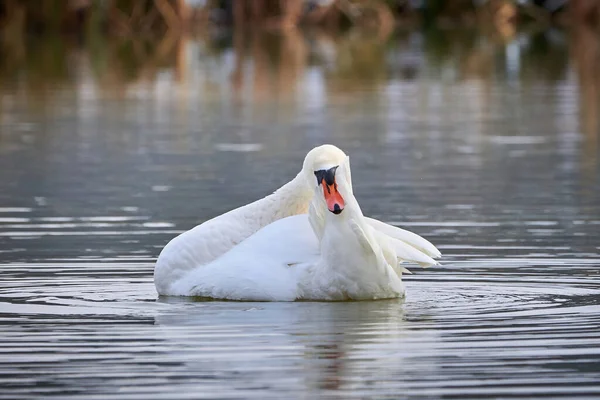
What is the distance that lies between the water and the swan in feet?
0.36

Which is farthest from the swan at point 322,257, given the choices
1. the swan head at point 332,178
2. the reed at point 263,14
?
the reed at point 263,14

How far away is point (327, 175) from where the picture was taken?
7.97 m

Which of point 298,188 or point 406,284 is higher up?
point 298,188

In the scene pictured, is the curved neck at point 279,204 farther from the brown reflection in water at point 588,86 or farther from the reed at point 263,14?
the reed at point 263,14

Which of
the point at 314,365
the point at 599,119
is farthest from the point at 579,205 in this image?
the point at 599,119

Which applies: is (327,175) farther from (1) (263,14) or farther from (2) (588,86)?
(1) (263,14)

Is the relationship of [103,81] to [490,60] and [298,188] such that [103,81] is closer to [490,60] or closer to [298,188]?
[490,60]

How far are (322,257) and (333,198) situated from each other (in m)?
0.29

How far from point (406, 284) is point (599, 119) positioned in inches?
467

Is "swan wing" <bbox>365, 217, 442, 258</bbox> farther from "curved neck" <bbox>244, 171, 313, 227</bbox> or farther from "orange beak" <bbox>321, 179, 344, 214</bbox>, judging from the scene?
"curved neck" <bbox>244, 171, 313, 227</bbox>

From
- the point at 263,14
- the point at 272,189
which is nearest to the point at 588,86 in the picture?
the point at 272,189

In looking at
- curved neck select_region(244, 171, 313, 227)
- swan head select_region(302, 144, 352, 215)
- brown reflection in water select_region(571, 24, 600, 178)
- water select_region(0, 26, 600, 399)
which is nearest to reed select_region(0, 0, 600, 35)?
brown reflection in water select_region(571, 24, 600, 178)

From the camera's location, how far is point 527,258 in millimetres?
9422

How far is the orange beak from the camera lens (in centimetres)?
777
